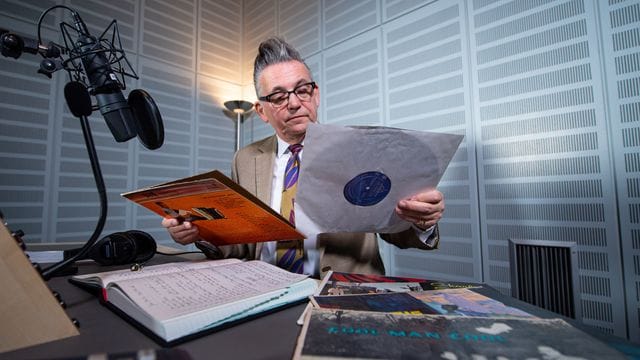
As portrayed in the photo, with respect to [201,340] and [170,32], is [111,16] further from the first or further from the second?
[201,340]

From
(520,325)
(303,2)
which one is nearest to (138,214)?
(303,2)

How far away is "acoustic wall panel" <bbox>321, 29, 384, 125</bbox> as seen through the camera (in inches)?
93.3

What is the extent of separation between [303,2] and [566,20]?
2200mm

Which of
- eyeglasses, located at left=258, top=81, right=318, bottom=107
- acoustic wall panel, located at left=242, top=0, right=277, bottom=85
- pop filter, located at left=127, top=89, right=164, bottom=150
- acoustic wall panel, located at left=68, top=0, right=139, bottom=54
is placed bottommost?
pop filter, located at left=127, top=89, right=164, bottom=150

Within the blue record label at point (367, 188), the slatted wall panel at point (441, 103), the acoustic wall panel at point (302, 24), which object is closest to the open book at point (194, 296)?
the blue record label at point (367, 188)

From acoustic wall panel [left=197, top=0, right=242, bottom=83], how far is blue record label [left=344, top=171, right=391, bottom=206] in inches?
123

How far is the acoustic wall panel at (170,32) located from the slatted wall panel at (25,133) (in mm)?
710

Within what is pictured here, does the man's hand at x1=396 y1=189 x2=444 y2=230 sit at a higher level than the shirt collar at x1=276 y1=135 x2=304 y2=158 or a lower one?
lower

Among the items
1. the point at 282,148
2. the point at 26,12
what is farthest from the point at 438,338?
the point at 26,12

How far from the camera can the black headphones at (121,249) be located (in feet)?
2.94

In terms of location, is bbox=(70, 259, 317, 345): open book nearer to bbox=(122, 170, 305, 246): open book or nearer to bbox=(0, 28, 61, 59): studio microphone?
bbox=(122, 170, 305, 246): open book

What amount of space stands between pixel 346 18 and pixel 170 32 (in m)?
1.81

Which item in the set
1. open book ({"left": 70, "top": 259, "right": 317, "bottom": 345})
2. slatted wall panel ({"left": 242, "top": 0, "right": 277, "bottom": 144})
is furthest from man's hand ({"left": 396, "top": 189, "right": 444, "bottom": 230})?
slatted wall panel ({"left": 242, "top": 0, "right": 277, "bottom": 144})

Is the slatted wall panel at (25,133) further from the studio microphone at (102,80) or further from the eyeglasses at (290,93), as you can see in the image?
the studio microphone at (102,80)
